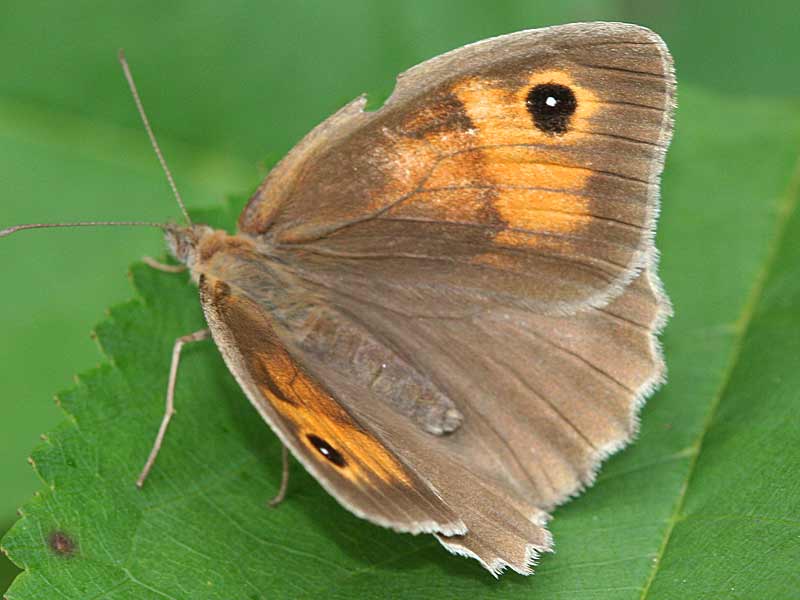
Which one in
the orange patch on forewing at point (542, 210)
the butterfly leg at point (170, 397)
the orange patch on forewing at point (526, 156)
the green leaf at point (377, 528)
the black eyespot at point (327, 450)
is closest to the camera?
the black eyespot at point (327, 450)

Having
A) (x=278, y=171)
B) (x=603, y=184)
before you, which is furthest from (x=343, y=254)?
(x=603, y=184)

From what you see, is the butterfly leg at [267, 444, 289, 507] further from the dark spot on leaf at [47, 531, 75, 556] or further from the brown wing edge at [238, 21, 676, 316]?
the brown wing edge at [238, 21, 676, 316]

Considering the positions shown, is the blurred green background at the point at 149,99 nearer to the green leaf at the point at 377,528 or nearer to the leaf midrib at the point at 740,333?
the green leaf at the point at 377,528

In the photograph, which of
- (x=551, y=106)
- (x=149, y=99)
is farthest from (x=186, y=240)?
(x=149, y=99)

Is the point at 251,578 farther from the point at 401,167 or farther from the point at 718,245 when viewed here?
the point at 718,245

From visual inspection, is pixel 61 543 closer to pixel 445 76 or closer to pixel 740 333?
pixel 445 76

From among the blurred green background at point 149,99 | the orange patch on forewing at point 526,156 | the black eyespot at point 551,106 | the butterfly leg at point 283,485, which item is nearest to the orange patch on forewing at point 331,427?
the butterfly leg at point 283,485
